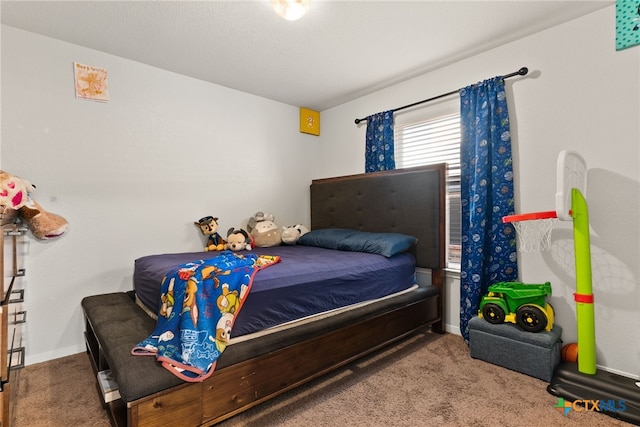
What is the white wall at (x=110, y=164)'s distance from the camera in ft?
7.41

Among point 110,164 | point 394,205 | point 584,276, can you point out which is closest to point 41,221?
point 110,164

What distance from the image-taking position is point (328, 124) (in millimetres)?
3982

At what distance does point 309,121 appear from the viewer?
3.99 metres

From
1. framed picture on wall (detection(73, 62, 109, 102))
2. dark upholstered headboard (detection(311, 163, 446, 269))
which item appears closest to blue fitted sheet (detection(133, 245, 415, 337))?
dark upholstered headboard (detection(311, 163, 446, 269))

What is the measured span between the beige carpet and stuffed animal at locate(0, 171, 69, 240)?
945 mm

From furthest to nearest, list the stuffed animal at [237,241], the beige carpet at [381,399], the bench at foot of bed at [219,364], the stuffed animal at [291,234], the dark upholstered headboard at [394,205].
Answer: the stuffed animal at [291,234] < the stuffed animal at [237,241] < the dark upholstered headboard at [394,205] < the beige carpet at [381,399] < the bench at foot of bed at [219,364]

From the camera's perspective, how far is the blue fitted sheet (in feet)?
5.53

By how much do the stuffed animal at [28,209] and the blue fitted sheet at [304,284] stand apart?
59cm

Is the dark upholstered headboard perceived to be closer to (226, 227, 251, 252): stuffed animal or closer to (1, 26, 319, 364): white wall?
(1, 26, 319, 364): white wall

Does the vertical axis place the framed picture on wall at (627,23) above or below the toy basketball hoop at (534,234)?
above

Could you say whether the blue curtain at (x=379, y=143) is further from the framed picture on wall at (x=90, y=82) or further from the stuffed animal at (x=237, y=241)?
the framed picture on wall at (x=90, y=82)

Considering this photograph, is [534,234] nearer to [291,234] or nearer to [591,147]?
[591,147]

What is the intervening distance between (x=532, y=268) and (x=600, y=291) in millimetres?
393

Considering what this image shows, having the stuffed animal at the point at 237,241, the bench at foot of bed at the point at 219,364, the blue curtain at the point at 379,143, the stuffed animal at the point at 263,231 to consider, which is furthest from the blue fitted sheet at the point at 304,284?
the blue curtain at the point at 379,143
